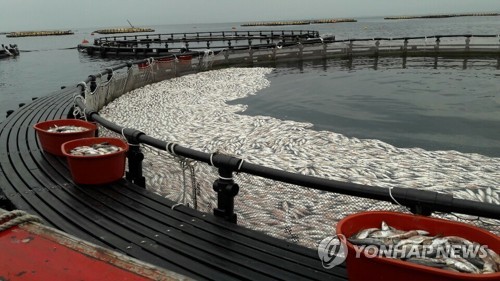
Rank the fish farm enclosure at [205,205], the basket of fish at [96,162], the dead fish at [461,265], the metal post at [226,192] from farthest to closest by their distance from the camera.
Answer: the basket of fish at [96,162] → the metal post at [226,192] → the fish farm enclosure at [205,205] → the dead fish at [461,265]

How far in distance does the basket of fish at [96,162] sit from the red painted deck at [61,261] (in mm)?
2314

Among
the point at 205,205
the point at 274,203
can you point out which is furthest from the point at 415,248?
the point at 205,205

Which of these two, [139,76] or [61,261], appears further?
[139,76]

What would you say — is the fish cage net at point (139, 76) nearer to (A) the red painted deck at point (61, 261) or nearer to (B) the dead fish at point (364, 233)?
(A) the red painted deck at point (61, 261)

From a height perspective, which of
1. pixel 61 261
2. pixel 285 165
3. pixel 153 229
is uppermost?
pixel 61 261

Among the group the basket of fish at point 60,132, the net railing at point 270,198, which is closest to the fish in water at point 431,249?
the net railing at point 270,198

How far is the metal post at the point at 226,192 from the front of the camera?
14.6 feet

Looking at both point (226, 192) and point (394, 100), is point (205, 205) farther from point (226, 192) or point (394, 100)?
point (394, 100)

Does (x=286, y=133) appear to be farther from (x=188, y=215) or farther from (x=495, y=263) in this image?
(x=495, y=263)

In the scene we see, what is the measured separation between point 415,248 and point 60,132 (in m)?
6.31

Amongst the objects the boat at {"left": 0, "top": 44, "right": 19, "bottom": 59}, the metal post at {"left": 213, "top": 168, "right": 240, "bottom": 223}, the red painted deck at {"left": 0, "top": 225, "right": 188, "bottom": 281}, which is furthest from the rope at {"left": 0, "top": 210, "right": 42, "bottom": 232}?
the boat at {"left": 0, "top": 44, "right": 19, "bottom": 59}

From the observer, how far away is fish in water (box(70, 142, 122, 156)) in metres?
5.71

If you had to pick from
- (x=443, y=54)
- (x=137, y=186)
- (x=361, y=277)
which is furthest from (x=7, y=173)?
(x=443, y=54)

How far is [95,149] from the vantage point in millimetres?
5883
